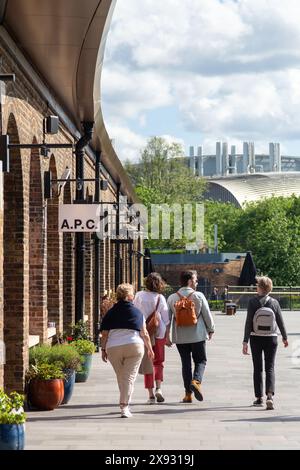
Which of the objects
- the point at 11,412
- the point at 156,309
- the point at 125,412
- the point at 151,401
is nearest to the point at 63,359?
the point at 151,401

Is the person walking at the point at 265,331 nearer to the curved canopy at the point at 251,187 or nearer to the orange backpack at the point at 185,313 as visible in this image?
the orange backpack at the point at 185,313

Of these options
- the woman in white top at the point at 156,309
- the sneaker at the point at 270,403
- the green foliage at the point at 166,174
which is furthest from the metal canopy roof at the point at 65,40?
the green foliage at the point at 166,174

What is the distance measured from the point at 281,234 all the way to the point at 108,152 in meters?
69.9

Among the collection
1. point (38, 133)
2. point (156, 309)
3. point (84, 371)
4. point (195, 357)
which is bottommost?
point (84, 371)

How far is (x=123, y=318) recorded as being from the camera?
14.8 m

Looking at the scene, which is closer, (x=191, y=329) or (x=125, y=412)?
(x=125, y=412)

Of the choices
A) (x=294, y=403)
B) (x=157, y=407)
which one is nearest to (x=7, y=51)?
(x=157, y=407)

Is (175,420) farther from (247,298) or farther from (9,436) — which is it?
(247,298)

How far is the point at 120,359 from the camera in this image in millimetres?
14867

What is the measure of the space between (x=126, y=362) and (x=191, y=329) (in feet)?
5.94

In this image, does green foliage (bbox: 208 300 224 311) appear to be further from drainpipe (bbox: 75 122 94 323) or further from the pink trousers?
the pink trousers

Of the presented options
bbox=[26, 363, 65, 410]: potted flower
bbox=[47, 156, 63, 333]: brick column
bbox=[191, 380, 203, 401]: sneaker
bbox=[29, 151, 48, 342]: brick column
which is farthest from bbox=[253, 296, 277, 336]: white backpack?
bbox=[47, 156, 63, 333]: brick column

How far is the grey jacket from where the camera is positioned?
16.5 meters

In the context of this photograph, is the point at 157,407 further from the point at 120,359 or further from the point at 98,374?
the point at 98,374
